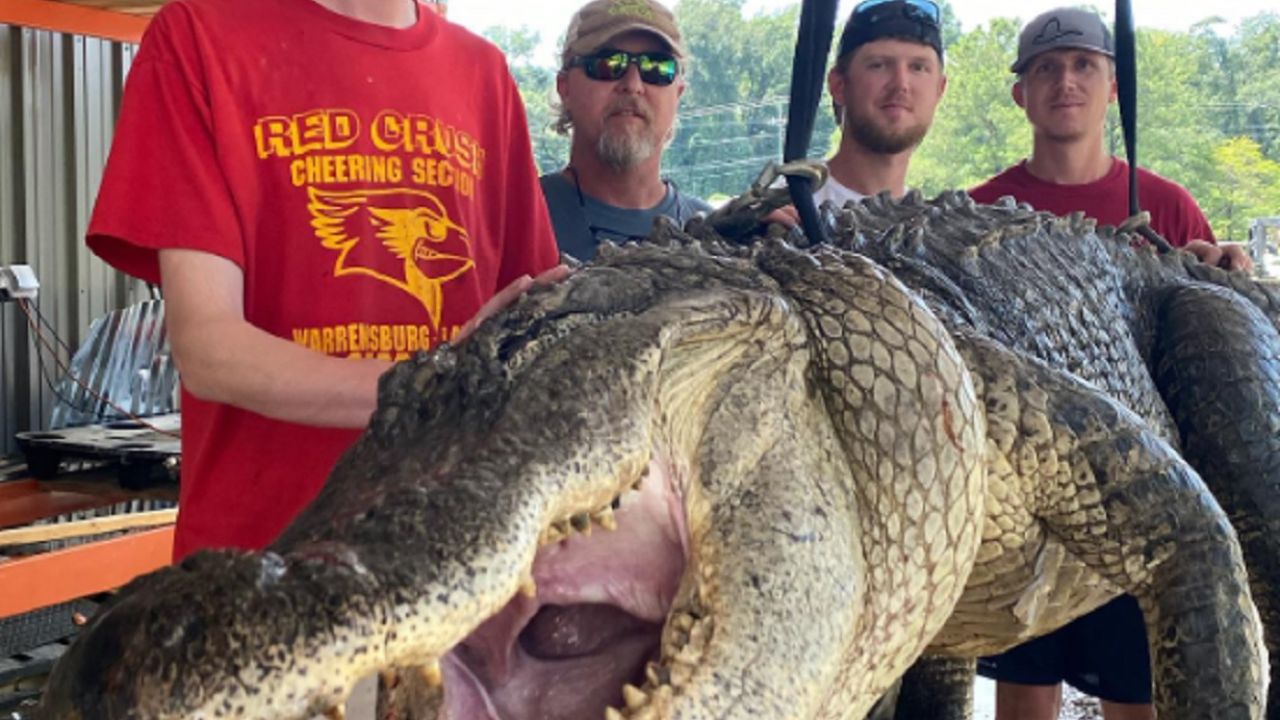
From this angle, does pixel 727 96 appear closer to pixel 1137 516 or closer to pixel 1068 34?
pixel 1068 34

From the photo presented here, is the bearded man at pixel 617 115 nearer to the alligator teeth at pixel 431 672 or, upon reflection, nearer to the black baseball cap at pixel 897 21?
the black baseball cap at pixel 897 21

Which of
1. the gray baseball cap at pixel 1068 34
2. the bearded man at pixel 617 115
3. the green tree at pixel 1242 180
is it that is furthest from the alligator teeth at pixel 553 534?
the green tree at pixel 1242 180

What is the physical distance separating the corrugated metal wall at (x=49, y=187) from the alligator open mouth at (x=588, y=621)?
15.1 ft

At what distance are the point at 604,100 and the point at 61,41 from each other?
11.4 feet

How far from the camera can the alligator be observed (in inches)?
28.8

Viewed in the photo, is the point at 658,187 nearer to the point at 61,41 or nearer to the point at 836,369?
the point at 836,369

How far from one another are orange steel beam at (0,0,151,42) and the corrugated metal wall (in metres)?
0.10

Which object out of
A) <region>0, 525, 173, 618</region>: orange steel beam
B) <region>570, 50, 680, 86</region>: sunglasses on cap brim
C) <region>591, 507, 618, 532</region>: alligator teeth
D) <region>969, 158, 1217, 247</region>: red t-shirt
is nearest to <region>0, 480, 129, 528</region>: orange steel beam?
<region>0, 525, 173, 618</region>: orange steel beam

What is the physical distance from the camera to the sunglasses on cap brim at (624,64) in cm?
286

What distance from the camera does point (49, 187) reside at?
518 cm

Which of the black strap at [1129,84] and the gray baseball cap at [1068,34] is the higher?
the gray baseball cap at [1068,34]

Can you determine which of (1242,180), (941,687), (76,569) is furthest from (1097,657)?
(1242,180)

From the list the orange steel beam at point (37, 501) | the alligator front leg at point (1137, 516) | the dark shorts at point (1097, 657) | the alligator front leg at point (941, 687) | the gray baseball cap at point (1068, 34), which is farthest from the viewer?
the orange steel beam at point (37, 501)

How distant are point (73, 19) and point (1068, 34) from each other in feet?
13.3
